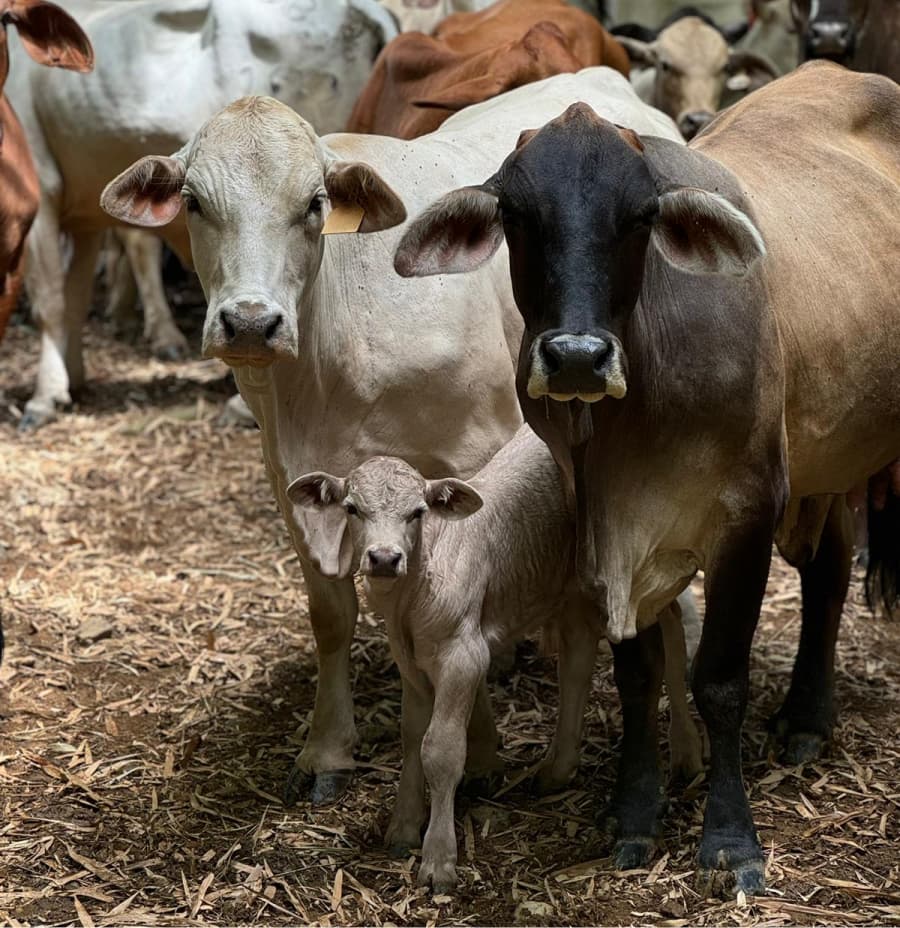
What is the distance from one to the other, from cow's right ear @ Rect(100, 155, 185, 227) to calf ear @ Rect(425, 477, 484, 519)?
3.25ft

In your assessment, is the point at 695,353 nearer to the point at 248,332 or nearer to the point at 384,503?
the point at 384,503

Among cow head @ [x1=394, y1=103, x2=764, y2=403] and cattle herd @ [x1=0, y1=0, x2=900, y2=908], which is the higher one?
cow head @ [x1=394, y1=103, x2=764, y2=403]

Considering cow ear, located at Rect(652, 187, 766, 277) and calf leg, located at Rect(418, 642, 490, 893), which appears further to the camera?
calf leg, located at Rect(418, 642, 490, 893)

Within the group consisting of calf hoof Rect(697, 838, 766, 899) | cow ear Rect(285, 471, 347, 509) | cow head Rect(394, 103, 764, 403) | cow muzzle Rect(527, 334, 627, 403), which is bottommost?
calf hoof Rect(697, 838, 766, 899)

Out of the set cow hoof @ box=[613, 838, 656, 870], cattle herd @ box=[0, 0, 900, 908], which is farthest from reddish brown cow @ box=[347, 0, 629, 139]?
cow hoof @ box=[613, 838, 656, 870]

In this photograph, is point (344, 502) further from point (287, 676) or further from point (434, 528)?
point (287, 676)

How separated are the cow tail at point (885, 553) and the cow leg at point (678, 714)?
925 millimetres

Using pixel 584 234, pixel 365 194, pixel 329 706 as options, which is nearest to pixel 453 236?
pixel 365 194

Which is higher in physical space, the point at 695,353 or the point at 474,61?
the point at 695,353

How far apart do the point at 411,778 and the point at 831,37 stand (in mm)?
4433

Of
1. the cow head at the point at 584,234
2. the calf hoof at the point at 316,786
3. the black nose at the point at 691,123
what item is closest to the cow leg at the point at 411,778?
the calf hoof at the point at 316,786

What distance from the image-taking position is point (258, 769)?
4.52 m

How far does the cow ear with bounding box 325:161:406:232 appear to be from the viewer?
374cm

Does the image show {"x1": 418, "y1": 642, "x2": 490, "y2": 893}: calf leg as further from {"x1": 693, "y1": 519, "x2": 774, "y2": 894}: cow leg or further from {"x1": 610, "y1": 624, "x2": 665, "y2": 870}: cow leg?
{"x1": 693, "y1": 519, "x2": 774, "y2": 894}: cow leg
